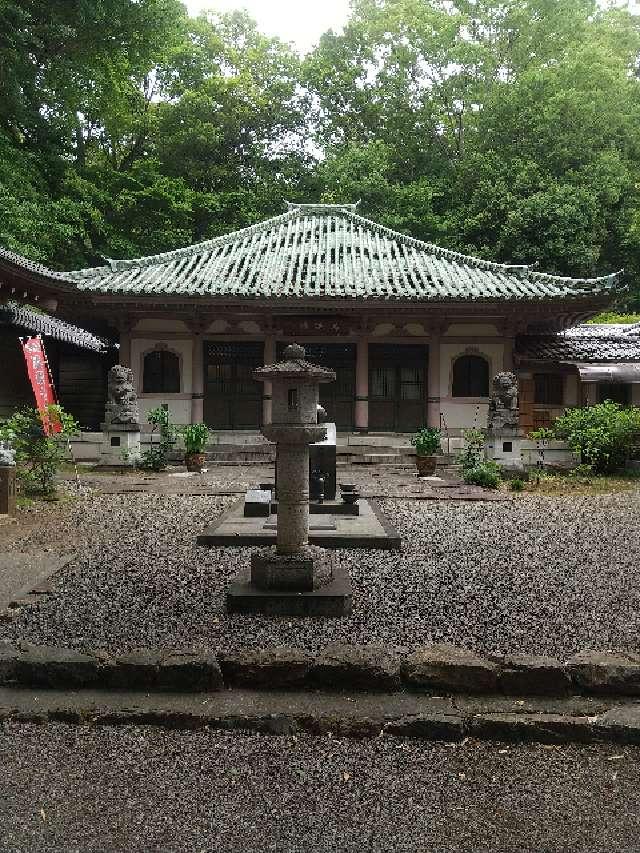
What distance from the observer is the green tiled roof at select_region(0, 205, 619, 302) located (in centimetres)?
1883

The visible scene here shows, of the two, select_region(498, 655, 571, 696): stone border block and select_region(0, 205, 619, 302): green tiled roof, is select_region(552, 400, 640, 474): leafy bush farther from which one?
select_region(498, 655, 571, 696): stone border block

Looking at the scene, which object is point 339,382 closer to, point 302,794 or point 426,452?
point 426,452

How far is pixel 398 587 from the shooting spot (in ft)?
20.0

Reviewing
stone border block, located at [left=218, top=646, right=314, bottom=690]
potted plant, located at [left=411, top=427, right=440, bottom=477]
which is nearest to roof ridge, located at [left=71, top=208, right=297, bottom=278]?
potted plant, located at [left=411, top=427, right=440, bottom=477]

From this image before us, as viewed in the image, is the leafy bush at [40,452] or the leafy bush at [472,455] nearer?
the leafy bush at [40,452]

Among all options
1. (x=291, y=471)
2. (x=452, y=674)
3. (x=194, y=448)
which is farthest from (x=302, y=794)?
(x=194, y=448)

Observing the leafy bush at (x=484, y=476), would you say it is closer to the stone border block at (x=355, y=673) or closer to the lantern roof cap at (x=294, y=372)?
the lantern roof cap at (x=294, y=372)

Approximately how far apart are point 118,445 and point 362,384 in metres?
8.13

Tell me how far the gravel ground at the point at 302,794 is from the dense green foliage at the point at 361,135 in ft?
68.8

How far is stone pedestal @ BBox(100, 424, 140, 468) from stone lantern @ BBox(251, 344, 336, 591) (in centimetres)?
1157

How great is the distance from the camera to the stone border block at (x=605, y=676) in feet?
12.7

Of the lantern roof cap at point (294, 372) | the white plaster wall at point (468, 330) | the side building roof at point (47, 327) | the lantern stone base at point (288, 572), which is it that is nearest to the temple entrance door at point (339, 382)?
the white plaster wall at point (468, 330)

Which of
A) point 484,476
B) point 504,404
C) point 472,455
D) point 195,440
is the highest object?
point 504,404

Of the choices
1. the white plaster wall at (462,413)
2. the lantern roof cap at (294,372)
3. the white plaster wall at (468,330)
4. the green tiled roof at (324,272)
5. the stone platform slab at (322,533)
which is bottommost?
the stone platform slab at (322,533)
